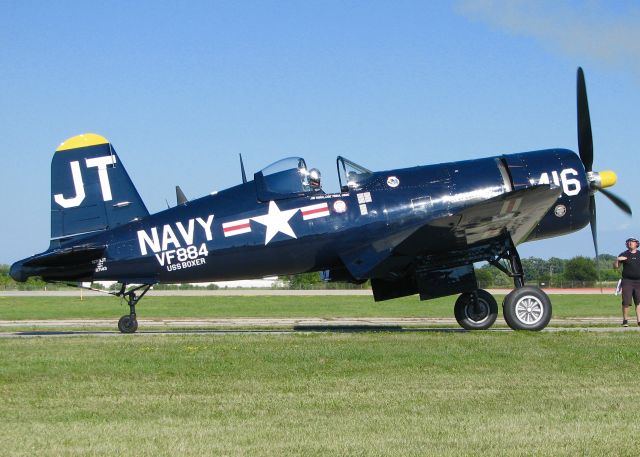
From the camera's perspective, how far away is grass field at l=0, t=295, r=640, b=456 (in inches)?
251

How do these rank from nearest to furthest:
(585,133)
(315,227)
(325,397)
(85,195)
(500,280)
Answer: (325,397) → (315,227) → (85,195) → (585,133) → (500,280)

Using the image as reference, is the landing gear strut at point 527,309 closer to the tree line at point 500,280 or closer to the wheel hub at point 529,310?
the wheel hub at point 529,310

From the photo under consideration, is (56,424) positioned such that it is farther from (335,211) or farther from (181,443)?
(335,211)

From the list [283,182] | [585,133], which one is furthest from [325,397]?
[585,133]

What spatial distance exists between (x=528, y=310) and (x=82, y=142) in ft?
28.5

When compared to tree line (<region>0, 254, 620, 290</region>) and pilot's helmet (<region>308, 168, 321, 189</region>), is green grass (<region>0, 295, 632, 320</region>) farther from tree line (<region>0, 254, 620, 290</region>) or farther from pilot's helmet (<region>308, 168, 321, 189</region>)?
tree line (<region>0, 254, 620, 290</region>)

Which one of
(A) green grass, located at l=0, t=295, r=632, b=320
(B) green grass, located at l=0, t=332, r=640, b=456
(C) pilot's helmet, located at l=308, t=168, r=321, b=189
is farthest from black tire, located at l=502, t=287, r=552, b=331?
(A) green grass, located at l=0, t=295, r=632, b=320

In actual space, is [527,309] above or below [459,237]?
below

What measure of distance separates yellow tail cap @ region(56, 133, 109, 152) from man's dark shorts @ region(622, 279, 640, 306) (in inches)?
424

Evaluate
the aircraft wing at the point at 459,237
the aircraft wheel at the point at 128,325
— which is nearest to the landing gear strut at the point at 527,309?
the aircraft wing at the point at 459,237

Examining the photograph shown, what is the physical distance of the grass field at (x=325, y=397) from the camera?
21.0ft

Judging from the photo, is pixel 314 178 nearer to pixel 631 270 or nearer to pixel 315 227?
pixel 315 227

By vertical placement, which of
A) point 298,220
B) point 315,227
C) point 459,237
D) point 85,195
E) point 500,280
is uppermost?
point 85,195

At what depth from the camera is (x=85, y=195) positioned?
626 inches
